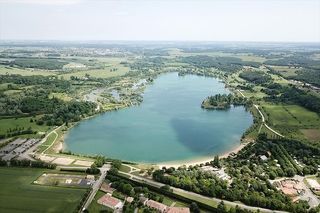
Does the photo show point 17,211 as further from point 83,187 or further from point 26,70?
point 26,70

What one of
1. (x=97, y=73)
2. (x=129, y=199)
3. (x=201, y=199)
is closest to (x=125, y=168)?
(x=129, y=199)

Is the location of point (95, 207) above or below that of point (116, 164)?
below

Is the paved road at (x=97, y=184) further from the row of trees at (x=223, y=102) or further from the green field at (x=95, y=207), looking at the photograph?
the row of trees at (x=223, y=102)

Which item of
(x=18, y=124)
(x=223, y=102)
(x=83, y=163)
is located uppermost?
(x=18, y=124)

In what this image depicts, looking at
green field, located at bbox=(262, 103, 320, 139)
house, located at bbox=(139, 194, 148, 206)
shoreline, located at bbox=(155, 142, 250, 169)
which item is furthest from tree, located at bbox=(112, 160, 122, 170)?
green field, located at bbox=(262, 103, 320, 139)

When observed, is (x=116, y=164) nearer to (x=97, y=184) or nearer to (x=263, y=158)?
(x=97, y=184)

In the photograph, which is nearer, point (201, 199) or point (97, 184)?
point (201, 199)
